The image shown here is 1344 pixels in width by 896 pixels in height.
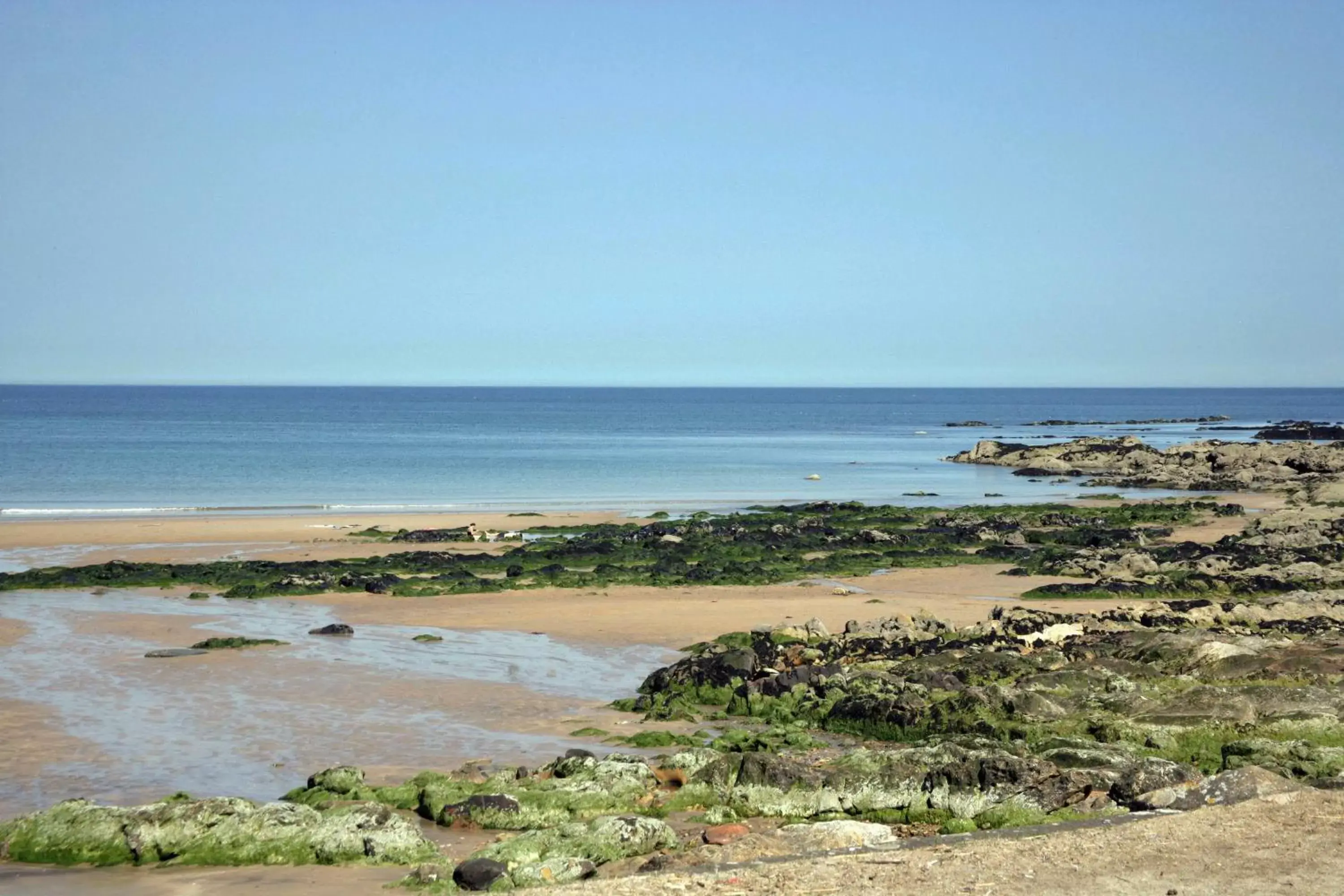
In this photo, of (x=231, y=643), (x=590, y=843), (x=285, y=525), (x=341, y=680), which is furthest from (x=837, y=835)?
(x=285, y=525)

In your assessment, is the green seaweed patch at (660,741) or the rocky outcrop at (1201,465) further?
the rocky outcrop at (1201,465)

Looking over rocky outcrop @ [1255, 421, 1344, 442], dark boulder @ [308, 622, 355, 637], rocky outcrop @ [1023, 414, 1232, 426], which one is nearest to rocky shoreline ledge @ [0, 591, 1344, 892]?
dark boulder @ [308, 622, 355, 637]

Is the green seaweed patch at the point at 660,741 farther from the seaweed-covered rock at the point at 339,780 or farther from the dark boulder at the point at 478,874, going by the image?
the dark boulder at the point at 478,874

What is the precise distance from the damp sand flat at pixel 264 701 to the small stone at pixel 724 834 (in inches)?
140

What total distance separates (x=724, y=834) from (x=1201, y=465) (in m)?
51.0

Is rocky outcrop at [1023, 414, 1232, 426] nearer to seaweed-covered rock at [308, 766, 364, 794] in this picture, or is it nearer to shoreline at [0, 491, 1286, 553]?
shoreline at [0, 491, 1286, 553]

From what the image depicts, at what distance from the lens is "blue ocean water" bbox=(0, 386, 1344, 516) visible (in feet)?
159

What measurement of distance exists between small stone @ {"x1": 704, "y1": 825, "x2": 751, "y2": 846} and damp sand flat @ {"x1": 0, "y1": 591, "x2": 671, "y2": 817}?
11.6 feet

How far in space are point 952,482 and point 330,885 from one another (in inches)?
1895

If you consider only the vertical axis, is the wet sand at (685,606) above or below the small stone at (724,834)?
below

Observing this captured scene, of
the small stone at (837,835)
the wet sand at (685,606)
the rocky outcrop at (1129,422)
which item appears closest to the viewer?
the small stone at (837,835)

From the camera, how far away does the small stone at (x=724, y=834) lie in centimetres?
929

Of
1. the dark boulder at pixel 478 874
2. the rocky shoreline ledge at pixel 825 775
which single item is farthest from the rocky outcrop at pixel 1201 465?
the dark boulder at pixel 478 874

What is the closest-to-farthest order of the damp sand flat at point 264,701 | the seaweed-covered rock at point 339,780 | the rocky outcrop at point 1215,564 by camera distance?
the seaweed-covered rock at point 339,780 → the damp sand flat at point 264,701 → the rocky outcrop at point 1215,564
